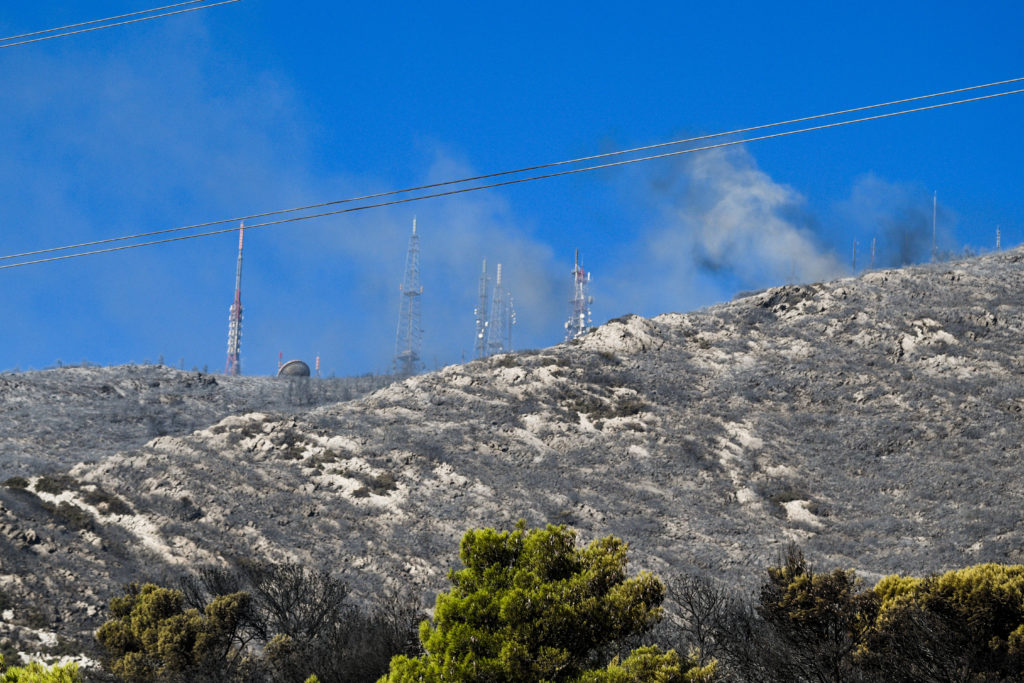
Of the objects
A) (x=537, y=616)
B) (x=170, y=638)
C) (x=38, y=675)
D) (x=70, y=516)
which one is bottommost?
(x=38, y=675)

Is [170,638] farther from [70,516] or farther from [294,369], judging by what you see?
[294,369]

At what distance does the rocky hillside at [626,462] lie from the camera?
4056 centimetres

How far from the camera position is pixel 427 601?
36.9 metres

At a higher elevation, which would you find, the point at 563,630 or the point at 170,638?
the point at 170,638

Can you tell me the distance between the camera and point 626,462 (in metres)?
50.1

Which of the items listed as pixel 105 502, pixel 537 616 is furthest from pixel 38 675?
pixel 105 502

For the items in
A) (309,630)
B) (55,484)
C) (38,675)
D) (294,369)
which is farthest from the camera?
(294,369)

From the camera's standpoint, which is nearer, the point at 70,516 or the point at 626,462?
the point at 70,516

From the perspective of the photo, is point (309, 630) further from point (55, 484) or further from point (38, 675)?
point (55, 484)

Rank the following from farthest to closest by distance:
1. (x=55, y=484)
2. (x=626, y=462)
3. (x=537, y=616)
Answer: (x=626, y=462)
(x=55, y=484)
(x=537, y=616)

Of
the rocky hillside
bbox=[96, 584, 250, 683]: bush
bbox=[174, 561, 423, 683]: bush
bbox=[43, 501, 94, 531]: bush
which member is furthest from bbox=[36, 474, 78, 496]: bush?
bbox=[96, 584, 250, 683]: bush

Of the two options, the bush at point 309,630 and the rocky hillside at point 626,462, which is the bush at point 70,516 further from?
the bush at point 309,630

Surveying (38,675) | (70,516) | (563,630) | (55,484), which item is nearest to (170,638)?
(38,675)

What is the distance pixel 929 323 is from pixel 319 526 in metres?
41.6
